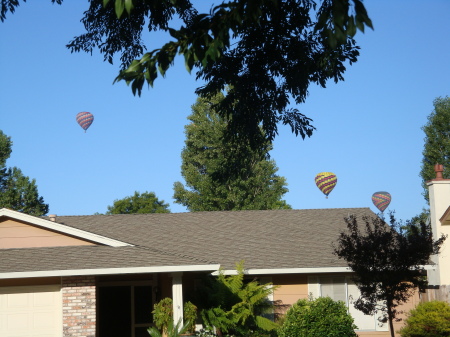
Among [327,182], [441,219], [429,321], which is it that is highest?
[327,182]

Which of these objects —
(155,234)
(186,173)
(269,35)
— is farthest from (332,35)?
(186,173)

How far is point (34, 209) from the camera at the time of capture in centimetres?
5719

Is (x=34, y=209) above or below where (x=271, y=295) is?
A: above

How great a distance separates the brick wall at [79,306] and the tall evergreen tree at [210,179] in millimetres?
29050

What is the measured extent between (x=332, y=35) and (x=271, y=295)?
607 inches

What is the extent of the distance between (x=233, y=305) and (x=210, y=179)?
101 feet

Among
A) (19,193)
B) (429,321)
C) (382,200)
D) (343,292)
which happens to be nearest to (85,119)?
(19,193)

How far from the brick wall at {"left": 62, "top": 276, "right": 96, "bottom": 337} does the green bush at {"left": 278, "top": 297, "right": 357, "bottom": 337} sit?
16.7 ft

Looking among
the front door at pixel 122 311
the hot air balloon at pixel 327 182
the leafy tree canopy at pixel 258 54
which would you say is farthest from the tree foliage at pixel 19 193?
the leafy tree canopy at pixel 258 54

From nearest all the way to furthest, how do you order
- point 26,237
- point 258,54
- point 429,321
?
1. point 258,54
2. point 26,237
3. point 429,321

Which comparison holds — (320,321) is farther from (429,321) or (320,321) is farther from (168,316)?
(168,316)

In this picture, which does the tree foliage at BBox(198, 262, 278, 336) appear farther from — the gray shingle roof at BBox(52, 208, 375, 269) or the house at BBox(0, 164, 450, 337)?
the gray shingle roof at BBox(52, 208, 375, 269)

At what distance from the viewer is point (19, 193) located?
187 ft

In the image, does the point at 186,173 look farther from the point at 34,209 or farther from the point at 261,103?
the point at 261,103
